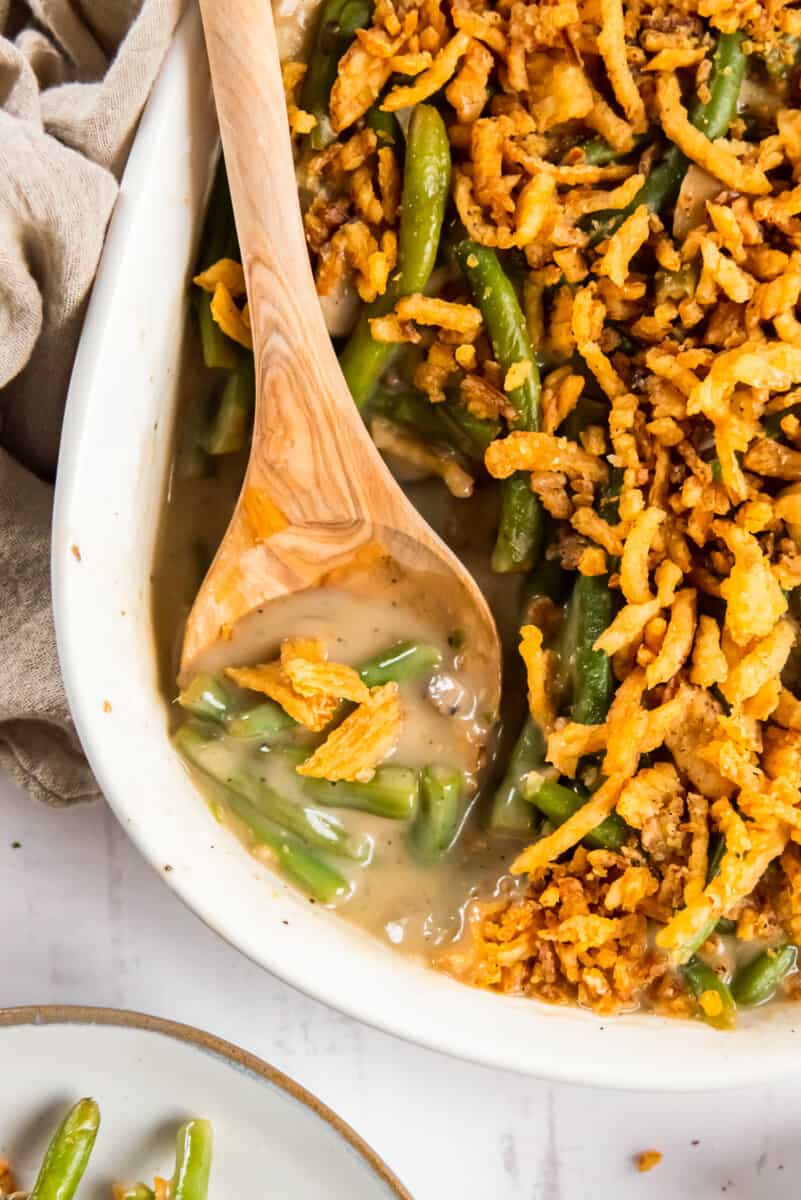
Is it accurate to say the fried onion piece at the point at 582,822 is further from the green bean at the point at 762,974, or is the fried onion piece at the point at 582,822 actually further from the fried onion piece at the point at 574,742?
the green bean at the point at 762,974

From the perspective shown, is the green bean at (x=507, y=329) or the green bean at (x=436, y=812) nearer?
the green bean at (x=507, y=329)

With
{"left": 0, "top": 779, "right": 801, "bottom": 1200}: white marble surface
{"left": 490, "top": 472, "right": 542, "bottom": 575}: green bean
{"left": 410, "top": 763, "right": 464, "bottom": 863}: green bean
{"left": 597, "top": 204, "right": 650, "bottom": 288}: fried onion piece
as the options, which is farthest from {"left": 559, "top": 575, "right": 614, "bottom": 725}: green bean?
{"left": 0, "top": 779, "right": 801, "bottom": 1200}: white marble surface

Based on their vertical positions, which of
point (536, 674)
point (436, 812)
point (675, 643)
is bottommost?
point (436, 812)

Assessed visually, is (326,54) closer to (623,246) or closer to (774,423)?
(623,246)

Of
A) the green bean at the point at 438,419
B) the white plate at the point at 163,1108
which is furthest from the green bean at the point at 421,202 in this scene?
the white plate at the point at 163,1108

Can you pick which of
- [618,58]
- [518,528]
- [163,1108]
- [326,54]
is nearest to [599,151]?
[618,58]

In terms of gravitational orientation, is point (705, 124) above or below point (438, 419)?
above

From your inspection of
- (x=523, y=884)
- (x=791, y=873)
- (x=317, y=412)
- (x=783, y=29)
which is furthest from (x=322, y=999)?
(x=783, y=29)
